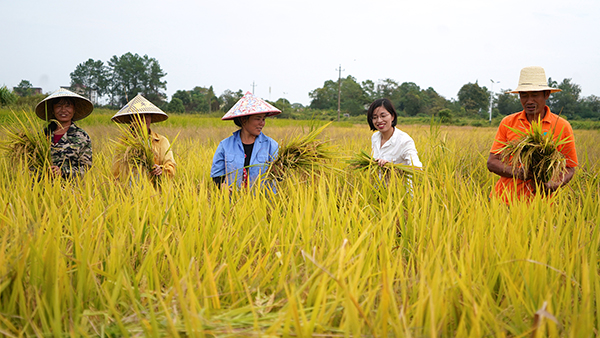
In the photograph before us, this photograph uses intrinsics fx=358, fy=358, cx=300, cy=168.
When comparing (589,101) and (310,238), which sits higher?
(589,101)

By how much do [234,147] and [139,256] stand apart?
5.05ft

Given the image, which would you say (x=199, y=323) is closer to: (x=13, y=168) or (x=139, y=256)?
(x=139, y=256)

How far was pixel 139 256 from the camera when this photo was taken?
130 cm

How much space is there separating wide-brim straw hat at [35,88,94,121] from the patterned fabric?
23 cm

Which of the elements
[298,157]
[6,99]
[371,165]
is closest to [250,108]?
[298,157]

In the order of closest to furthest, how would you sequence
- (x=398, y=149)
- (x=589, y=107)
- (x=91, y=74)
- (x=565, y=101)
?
(x=398, y=149) < (x=565, y=101) < (x=589, y=107) < (x=91, y=74)

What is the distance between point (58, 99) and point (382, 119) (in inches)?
101

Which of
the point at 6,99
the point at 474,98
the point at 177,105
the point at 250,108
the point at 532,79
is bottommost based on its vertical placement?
the point at 250,108

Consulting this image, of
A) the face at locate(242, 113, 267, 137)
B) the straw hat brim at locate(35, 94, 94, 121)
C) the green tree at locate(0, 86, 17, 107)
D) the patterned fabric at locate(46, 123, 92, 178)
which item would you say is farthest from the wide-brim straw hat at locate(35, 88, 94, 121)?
the green tree at locate(0, 86, 17, 107)

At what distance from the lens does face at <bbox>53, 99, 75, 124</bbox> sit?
273cm

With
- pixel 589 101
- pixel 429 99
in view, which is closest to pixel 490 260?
pixel 589 101

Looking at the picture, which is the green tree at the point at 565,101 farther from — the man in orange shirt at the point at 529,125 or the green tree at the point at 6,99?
the green tree at the point at 6,99

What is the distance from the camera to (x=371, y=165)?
8.02ft

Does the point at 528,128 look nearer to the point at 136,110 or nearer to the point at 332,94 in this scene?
the point at 136,110
